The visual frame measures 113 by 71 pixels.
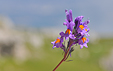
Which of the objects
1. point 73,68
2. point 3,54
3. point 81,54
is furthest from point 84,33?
point 81,54

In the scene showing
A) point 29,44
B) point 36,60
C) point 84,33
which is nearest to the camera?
point 84,33

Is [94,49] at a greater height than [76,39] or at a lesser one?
lesser

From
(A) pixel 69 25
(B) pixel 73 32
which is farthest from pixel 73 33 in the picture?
(A) pixel 69 25

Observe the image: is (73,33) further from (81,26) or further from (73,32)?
(81,26)

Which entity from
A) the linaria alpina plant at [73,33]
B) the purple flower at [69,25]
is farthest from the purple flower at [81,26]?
the purple flower at [69,25]

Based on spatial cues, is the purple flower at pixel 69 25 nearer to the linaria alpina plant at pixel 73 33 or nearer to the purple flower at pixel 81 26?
the linaria alpina plant at pixel 73 33

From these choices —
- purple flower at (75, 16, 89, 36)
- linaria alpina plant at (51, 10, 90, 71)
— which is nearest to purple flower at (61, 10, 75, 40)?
linaria alpina plant at (51, 10, 90, 71)

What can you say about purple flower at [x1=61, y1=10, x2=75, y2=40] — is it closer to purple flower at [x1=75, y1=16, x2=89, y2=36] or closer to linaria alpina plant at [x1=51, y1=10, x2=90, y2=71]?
linaria alpina plant at [x1=51, y1=10, x2=90, y2=71]

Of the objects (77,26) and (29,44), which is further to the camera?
(29,44)

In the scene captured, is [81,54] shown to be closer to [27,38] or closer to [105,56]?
[105,56]

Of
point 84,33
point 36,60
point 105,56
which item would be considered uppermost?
point 84,33

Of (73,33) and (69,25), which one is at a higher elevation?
(69,25)
